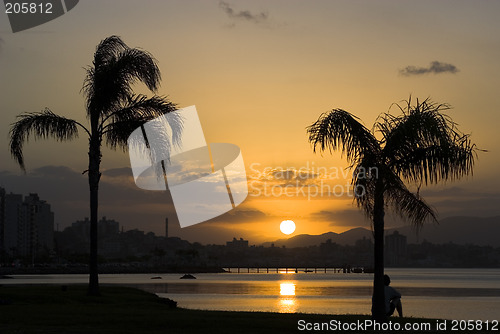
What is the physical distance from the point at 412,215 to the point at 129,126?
1414cm

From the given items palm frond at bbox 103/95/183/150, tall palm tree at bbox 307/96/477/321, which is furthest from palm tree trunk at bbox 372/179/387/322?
palm frond at bbox 103/95/183/150

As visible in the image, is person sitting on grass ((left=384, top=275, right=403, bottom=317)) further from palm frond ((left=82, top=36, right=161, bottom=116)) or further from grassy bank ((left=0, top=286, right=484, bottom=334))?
palm frond ((left=82, top=36, right=161, bottom=116))

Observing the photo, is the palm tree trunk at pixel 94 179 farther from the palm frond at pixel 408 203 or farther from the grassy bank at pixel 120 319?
the palm frond at pixel 408 203

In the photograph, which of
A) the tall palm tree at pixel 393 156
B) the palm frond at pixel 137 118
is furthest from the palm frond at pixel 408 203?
the palm frond at pixel 137 118

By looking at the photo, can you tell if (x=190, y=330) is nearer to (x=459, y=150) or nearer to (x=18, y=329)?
(x=18, y=329)

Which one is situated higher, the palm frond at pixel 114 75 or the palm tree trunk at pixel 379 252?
the palm frond at pixel 114 75

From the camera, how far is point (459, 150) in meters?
19.2

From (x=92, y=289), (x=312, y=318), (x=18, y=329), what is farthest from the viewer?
(x=92, y=289)

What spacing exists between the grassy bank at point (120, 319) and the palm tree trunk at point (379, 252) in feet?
5.71

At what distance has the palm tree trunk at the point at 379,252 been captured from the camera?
19.0 meters

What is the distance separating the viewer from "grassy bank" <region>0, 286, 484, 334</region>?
18844mm

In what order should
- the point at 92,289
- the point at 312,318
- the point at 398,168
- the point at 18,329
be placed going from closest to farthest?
the point at 18,329 → the point at 398,168 → the point at 312,318 → the point at 92,289

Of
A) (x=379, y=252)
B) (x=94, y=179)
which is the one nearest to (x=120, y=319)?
(x=379, y=252)

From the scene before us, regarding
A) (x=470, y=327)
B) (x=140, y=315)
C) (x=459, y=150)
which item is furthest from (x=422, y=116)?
(x=140, y=315)
